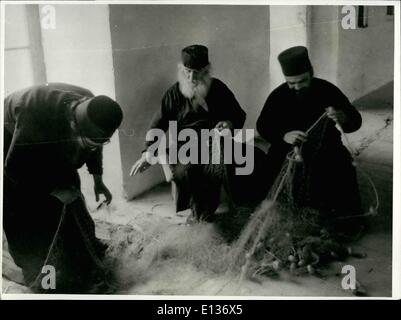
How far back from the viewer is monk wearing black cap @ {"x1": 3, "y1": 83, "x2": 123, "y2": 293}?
151 centimetres

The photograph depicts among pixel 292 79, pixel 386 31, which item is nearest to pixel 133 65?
pixel 292 79

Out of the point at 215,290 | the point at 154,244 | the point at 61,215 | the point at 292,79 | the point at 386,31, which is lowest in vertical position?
the point at 215,290

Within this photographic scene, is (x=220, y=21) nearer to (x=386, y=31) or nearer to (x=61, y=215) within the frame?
(x=386, y=31)

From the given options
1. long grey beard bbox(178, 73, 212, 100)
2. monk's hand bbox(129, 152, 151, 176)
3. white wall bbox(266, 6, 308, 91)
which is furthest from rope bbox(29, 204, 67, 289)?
white wall bbox(266, 6, 308, 91)

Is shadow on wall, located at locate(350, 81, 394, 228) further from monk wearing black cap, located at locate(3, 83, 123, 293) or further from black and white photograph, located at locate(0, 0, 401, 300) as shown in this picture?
monk wearing black cap, located at locate(3, 83, 123, 293)

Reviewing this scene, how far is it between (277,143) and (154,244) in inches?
19.3

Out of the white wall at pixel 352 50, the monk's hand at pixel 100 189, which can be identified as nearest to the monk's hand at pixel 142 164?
the monk's hand at pixel 100 189

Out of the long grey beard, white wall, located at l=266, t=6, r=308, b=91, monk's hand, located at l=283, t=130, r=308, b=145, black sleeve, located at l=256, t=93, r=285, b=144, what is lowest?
monk's hand, located at l=283, t=130, r=308, b=145

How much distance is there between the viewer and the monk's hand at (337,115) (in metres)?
1.57

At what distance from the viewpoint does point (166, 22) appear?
5.07ft

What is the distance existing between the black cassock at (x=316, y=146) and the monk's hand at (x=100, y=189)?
493mm

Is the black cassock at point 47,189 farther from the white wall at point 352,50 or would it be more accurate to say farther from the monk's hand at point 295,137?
the white wall at point 352,50

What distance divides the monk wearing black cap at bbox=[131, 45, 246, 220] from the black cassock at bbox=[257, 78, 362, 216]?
11cm

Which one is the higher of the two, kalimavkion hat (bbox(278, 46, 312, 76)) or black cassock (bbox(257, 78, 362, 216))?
kalimavkion hat (bbox(278, 46, 312, 76))
